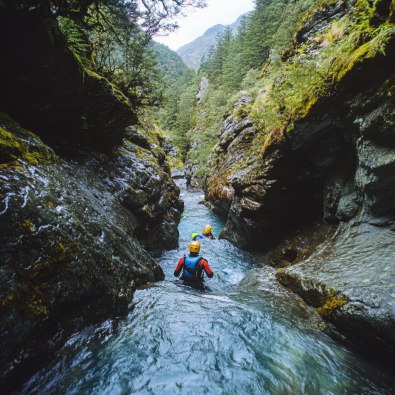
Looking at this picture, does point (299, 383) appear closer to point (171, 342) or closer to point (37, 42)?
point (171, 342)

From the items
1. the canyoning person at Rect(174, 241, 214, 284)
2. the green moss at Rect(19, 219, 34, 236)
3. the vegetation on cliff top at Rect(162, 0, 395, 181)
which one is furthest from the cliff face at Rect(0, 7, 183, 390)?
the vegetation on cliff top at Rect(162, 0, 395, 181)

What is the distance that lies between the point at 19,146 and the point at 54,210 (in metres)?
1.39

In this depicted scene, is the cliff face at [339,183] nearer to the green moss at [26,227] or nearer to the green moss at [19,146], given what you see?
the green moss at [26,227]

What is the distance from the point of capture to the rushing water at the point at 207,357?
2.20 metres

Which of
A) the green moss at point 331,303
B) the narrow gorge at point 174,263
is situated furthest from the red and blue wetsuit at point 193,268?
the green moss at point 331,303

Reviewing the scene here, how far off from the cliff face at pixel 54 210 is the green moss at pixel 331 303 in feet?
11.4

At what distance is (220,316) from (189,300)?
2.72 ft

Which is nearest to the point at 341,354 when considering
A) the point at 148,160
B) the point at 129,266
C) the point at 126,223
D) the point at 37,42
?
the point at 129,266

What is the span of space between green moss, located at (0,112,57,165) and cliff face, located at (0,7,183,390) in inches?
0.7

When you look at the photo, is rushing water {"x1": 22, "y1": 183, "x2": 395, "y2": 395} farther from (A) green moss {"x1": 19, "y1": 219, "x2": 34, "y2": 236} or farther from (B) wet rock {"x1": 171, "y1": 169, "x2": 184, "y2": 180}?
(B) wet rock {"x1": 171, "y1": 169, "x2": 184, "y2": 180}

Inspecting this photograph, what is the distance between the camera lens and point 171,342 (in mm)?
2777

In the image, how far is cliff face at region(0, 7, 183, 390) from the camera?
2.09m

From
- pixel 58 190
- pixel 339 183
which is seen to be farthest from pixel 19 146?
pixel 339 183

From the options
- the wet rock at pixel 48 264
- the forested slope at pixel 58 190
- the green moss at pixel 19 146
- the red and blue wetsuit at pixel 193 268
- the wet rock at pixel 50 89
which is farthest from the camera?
the red and blue wetsuit at pixel 193 268
